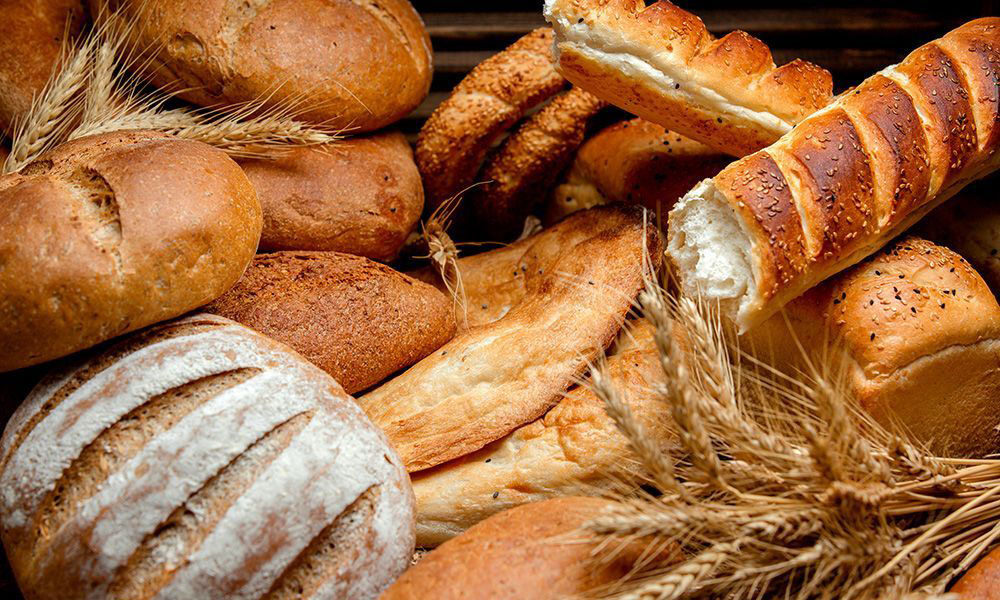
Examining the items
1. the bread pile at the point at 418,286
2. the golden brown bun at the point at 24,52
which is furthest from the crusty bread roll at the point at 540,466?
the golden brown bun at the point at 24,52

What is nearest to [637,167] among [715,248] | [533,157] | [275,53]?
[533,157]

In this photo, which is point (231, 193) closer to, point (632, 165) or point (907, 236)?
point (632, 165)

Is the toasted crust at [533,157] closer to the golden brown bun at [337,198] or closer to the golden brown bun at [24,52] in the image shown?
the golden brown bun at [337,198]

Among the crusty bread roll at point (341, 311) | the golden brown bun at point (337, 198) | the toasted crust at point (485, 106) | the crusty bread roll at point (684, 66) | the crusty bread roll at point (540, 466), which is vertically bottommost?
the crusty bread roll at point (540, 466)

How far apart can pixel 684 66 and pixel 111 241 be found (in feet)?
3.46

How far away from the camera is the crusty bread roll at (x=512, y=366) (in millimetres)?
1586

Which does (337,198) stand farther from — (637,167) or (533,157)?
(637,167)

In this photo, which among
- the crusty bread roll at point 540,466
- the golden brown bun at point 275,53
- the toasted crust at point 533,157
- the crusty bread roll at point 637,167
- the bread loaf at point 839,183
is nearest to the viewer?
the bread loaf at point 839,183

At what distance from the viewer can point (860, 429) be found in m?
1.45

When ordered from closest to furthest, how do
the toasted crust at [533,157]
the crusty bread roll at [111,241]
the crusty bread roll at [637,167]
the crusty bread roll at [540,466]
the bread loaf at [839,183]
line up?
1. the crusty bread roll at [111,241]
2. the bread loaf at [839,183]
3. the crusty bread roll at [540,466]
4. the crusty bread roll at [637,167]
5. the toasted crust at [533,157]

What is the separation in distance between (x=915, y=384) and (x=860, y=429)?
5.0 inches

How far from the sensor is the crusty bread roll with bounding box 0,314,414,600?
1211 millimetres

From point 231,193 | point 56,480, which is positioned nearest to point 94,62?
point 231,193

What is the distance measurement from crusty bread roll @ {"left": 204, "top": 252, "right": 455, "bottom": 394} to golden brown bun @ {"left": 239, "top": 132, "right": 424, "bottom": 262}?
6cm
